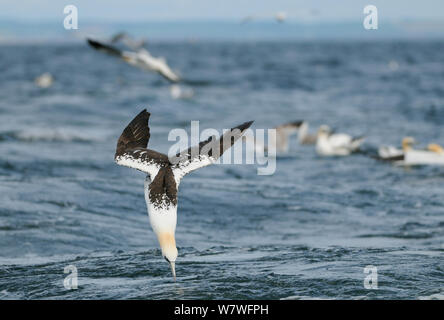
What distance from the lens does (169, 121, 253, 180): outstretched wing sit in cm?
780

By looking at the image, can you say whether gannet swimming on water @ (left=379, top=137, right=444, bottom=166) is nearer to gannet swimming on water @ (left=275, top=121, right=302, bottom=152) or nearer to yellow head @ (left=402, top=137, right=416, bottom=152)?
yellow head @ (left=402, top=137, right=416, bottom=152)

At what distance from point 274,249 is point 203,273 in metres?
1.76

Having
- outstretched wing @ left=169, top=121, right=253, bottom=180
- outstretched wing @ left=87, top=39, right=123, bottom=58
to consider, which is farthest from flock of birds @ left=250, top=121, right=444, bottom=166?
outstretched wing @ left=169, top=121, right=253, bottom=180

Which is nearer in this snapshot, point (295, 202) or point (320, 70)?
point (295, 202)

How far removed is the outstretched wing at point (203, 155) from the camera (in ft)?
25.6

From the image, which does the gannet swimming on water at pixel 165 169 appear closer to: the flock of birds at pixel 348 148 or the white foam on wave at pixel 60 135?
the flock of birds at pixel 348 148

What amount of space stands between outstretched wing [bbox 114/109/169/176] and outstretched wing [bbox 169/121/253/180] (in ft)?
0.48

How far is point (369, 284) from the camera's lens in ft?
27.3

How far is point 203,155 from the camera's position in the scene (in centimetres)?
789

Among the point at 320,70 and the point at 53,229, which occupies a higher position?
the point at 320,70

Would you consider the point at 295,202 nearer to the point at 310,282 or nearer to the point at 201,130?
the point at 310,282

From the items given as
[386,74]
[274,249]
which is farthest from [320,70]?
[274,249]

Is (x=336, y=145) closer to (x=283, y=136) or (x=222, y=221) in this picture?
(x=283, y=136)

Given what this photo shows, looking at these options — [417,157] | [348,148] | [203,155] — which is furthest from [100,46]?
[348,148]
